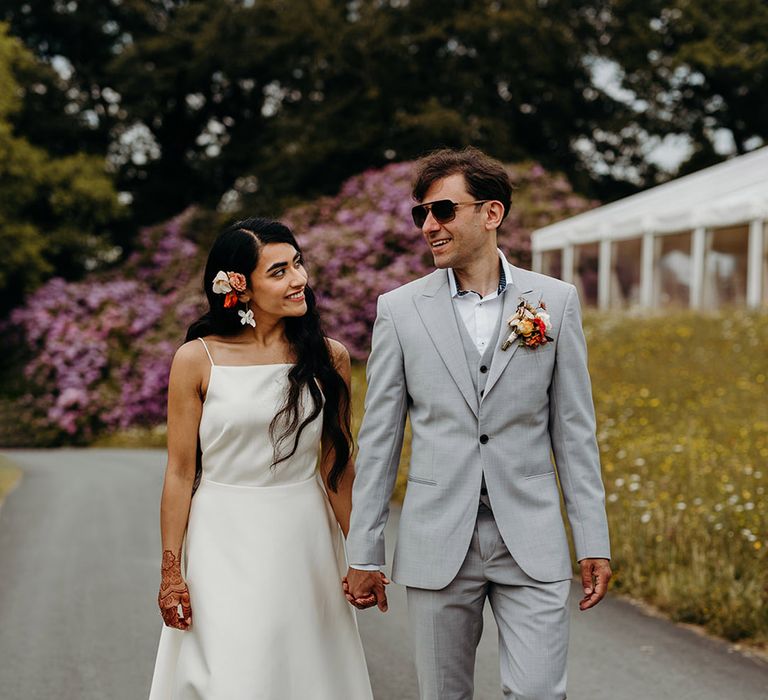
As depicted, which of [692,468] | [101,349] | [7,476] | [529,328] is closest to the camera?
[529,328]

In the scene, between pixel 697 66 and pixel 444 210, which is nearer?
pixel 444 210

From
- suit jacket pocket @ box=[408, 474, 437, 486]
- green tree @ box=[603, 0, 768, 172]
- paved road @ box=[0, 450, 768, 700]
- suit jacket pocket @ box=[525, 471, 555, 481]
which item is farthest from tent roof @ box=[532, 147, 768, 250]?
suit jacket pocket @ box=[408, 474, 437, 486]

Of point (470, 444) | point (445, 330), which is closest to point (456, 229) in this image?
point (445, 330)

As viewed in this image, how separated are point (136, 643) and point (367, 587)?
3122mm

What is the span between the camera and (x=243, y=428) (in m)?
3.64

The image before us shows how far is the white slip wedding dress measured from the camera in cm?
356

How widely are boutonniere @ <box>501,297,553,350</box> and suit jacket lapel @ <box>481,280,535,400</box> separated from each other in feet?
0.06

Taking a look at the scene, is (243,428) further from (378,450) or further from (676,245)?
(676,245)

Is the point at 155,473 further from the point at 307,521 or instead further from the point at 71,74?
the point at 71,74

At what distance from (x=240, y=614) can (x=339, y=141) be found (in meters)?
27.1

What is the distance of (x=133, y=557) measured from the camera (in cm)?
863

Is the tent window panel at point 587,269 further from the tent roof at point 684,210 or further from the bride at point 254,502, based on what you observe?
the bride at point 254,502

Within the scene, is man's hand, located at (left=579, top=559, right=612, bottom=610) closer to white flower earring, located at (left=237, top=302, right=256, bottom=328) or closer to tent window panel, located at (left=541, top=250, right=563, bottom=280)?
white flower earring, located at (left=237, top=302, right=256, bottom=328)

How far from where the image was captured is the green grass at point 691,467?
625cm
